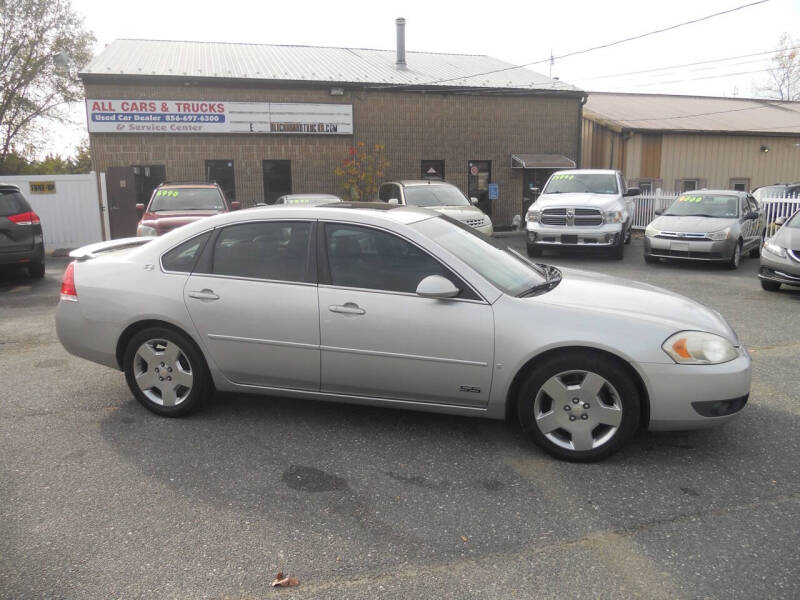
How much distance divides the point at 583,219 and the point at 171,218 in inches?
325

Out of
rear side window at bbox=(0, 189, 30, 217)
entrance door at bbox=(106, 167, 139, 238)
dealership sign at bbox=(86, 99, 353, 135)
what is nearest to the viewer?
rear side window at bbox=(0, 189, 30, 217)

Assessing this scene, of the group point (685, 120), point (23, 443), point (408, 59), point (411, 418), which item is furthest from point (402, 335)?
point (685, 120)

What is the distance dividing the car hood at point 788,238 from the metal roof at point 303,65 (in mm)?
13597

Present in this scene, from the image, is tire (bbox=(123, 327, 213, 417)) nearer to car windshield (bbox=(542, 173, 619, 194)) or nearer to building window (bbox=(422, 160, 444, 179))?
car windshield (bbox=(542, 173, 619, 194))

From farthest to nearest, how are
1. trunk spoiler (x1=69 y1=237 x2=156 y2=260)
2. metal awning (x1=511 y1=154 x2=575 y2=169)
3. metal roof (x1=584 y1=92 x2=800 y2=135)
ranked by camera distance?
metal roof (x1=584 y1=92 x2=800 y2=135) → metal awning (x1=511 y1=154 x2=575 y2=169) → trunk spoiler (x1=69 y1=237 x2=156 y2=260)

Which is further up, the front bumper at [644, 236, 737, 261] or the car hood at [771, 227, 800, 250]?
the car hood at [771, 227, 800, 250]

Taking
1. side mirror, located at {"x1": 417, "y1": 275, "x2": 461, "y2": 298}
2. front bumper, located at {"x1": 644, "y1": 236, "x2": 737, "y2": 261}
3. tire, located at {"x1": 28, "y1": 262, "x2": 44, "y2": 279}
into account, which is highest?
side mirror, located at {"x1": 417, "y1": 275, "x2": 461, "y2": 298}

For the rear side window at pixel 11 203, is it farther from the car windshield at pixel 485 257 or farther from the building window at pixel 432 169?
the building window at pixel 432 169

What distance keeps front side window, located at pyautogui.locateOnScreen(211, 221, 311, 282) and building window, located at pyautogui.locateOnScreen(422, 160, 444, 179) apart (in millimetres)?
17416

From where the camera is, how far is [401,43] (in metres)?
23.4

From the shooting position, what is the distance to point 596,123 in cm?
2500

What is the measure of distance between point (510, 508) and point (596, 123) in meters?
24.2

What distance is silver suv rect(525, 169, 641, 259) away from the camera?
1345 cm

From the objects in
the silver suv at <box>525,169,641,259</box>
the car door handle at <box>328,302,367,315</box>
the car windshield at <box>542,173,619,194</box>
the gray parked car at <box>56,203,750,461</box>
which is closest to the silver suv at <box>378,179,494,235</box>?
the silver suv at <box>525,169,641,259</box>
